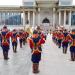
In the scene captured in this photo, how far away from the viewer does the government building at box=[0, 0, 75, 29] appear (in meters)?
85.5

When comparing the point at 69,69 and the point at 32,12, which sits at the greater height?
the point at 32,12

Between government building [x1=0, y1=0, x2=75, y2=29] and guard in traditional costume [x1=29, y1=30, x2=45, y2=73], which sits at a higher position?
government building [x1=0, y1=0, x2=75, y2=29]

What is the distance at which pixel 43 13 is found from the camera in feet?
290

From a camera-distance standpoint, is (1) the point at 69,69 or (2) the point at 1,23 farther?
(2) the point at 1,23

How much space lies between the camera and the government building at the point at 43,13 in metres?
85.5

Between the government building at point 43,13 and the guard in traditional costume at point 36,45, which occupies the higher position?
the government building at point 43,13

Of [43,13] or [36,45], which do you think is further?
[43,13]

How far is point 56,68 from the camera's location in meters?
15.2

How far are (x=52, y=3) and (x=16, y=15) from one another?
37.2 ft

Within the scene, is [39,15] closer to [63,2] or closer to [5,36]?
[63,2]

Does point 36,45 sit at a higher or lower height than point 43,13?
lower

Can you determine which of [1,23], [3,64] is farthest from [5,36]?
[1,23]

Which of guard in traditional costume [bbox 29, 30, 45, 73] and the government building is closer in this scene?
guard in traditional costume [bbox 29, 30, 45, 73]

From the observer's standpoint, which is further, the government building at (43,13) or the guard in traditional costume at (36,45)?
the government building at (43,13)
